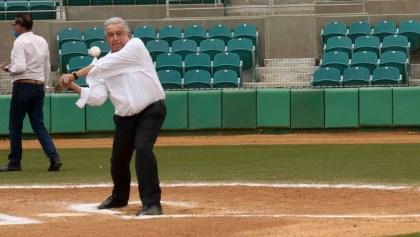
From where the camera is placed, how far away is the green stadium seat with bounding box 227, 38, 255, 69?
22859 mm

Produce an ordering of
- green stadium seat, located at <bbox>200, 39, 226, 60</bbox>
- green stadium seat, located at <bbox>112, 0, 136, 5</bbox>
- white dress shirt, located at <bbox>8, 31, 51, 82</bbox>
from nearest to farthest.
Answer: white dress shirt, located at <bbox>8, 31, 51, 82</bbox>, green stadium seat, located at <bbox>200, 39, 226, 60</bbox>, green stadium seat, located at <bbox>112, 0, 136, 5</bbox>

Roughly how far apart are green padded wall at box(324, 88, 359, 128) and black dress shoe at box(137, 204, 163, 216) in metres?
12.1

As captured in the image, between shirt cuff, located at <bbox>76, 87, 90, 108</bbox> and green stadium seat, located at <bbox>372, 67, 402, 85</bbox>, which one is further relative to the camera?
green stadium seat, located at <bbox>372, 67, 402, 85</bbox>

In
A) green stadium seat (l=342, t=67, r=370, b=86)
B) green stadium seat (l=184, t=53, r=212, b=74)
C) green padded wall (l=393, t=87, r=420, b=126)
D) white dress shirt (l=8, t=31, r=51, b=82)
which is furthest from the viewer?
green stadium seat (l=184, t=53, r=212, b=74)

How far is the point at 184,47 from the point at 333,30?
3.68 metres

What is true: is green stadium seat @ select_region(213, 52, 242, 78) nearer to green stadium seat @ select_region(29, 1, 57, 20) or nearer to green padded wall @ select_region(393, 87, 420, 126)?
green padded wall @ select_region(393, 87, 420, 126)

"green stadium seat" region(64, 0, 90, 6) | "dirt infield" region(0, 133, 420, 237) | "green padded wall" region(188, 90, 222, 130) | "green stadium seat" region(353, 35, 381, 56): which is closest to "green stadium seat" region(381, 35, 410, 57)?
"green stadium seat" region(353, 35, 381, 56)

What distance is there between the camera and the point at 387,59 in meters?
22.1

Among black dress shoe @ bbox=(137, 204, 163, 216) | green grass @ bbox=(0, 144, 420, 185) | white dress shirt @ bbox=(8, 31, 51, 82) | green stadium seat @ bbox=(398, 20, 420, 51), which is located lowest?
green grass @ bbox=(0, 144, 420, 185)

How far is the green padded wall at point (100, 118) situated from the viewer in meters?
20.5

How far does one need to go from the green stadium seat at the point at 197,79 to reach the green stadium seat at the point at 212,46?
1.16m

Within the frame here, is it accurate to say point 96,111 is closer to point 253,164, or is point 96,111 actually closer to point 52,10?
point 52,10

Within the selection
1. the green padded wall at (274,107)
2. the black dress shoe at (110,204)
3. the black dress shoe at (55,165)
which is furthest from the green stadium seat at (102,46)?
the black dress shoe at (110,204)

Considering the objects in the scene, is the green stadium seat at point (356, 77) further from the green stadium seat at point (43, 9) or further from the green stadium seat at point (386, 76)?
the green stadium seat at point (43, 9)
